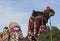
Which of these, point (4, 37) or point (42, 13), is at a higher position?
point (42, 13)

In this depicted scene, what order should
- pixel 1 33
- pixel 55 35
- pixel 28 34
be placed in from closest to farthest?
pixel 28 34 < pixel 1 33 < pixel 55 35

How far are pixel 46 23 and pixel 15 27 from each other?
10.9 m

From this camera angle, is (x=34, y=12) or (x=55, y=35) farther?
A: (x=55, y=35)

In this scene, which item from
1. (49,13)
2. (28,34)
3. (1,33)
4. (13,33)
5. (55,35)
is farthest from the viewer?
(55,35)

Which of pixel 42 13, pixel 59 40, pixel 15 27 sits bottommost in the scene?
pixel 59 40

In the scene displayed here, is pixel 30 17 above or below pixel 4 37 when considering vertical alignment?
above

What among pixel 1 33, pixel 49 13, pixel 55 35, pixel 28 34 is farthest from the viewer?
pixel 55 35

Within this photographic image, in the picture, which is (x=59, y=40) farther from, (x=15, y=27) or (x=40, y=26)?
(x=40, y=26)

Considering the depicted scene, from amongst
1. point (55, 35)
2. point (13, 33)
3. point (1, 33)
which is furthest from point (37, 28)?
point (55, 35)

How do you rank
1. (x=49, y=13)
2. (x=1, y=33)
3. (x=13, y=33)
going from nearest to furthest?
(x=49, y=13)
(x=13, y=33)
(x=1, y=33)

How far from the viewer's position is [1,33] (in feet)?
204

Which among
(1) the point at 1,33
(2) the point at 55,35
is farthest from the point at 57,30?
(1) the point at 1,33

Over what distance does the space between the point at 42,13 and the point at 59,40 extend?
19498 millimetres

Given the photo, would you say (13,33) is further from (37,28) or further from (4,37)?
(37,28)
